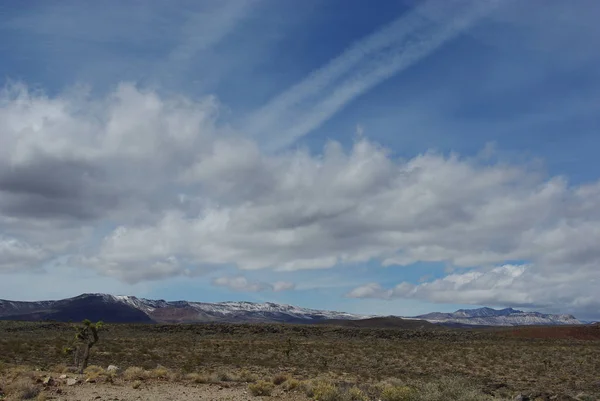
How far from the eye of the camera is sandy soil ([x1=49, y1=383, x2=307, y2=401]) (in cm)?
1816

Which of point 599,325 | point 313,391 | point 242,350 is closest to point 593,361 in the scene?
point 242,350

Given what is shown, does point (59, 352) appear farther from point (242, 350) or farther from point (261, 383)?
point (261, 383)

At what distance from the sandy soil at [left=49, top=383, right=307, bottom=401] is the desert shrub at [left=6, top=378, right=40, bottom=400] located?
66cm

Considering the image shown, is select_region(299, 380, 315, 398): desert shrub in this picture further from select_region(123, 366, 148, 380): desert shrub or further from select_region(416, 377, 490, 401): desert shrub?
select_region(123, 366, 148, 380): desert shrub

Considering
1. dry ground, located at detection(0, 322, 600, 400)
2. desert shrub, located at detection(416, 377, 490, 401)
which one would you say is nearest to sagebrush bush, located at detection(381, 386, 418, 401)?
desert shrub, located at detection(416, 377, 490, 401)

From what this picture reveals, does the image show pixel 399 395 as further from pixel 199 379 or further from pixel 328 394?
pixel 199 379

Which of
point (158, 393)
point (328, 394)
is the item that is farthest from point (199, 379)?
point (328, 394)

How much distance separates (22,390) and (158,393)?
4589 millimetres

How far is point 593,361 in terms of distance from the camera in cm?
4525

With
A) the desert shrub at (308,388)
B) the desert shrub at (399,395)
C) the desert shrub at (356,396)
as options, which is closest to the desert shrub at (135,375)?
the desert shrub at (308,388)

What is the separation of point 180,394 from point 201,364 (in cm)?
1729

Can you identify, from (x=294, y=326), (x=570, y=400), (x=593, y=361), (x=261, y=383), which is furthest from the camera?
(x=294, y=326)

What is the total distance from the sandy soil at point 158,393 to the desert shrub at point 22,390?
656mm

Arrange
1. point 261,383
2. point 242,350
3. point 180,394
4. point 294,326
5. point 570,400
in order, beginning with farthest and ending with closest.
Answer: point 294,326
point 242,350
point 570,400
point 261,383
point 180,394
